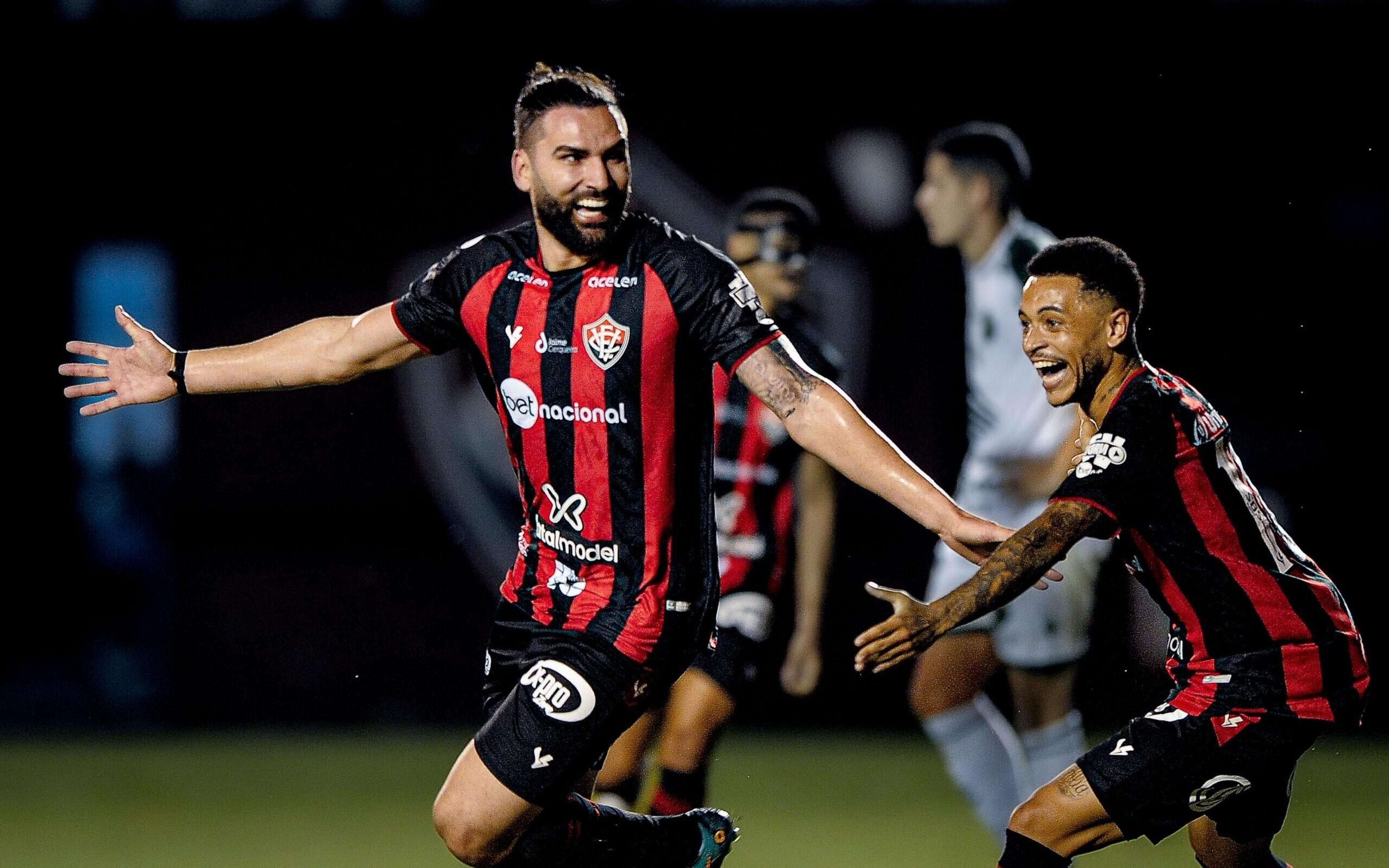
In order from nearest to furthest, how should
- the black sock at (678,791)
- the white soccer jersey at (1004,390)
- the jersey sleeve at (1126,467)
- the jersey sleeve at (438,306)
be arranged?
the jersey sleeve at (1126,467)
the jersey sleeve at (438,306)
the black sock at (678,791)
the white soccer jersey at (1004,390)

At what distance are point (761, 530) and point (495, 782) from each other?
2.13 m

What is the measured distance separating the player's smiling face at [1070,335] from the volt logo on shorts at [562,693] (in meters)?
1.39

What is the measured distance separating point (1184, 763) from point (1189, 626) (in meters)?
0.34

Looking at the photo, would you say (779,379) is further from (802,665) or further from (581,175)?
(802,665)

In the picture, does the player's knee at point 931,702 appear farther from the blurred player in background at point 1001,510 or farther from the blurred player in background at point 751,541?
the blurred player in background at point 751,541

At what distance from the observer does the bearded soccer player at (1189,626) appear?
395 cm

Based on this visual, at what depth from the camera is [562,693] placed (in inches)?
162

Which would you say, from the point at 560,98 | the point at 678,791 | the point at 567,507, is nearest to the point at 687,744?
the point at 678,791

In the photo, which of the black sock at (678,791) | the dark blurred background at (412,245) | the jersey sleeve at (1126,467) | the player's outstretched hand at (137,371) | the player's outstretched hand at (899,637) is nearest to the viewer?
the player's outstretched hand at (899,637)

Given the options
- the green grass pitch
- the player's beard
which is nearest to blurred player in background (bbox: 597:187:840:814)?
the green grass pitch

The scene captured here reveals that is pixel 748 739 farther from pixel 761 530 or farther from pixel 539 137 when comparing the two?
pixel 539 137

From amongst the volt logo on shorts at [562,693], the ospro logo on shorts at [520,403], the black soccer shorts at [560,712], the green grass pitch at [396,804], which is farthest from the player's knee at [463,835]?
the green grass pitch at [396,804]

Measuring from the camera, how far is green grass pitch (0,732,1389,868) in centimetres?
625

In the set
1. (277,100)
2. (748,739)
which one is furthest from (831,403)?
(277,100)
